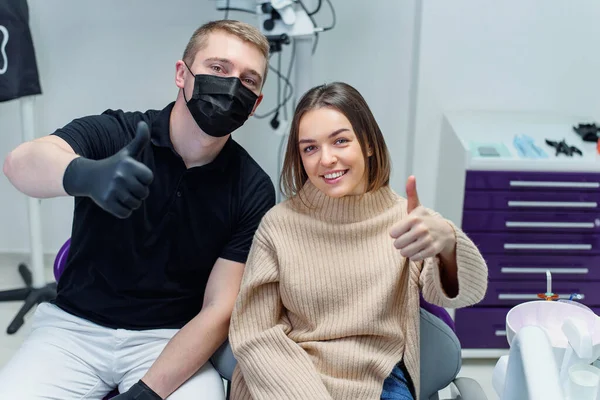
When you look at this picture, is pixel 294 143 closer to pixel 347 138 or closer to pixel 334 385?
pixel 347 138

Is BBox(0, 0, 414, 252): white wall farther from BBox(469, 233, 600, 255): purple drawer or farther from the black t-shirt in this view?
the black t-shirt

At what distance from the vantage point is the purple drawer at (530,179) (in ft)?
8.07

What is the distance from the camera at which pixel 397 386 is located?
160 cm

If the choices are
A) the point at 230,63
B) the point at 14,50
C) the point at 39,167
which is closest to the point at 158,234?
the point at 39,167

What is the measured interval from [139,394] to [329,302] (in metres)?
0.46

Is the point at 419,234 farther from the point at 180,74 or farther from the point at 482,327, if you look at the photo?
the point at 482,327

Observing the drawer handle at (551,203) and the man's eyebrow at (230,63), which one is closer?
the man's eyebrow at (230,63)

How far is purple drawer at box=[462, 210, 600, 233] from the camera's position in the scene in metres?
2.52

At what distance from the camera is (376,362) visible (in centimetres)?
157

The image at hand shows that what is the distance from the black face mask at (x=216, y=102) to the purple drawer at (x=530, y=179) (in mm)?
1073

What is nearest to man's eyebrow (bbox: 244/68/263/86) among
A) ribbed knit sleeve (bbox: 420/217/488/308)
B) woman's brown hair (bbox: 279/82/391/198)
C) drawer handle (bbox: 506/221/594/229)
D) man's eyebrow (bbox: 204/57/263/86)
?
man's eyebrow (bbox: 204/57/263/86)

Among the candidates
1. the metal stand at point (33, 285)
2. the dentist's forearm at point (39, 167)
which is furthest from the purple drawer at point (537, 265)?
the metal stand at point (33, 285)

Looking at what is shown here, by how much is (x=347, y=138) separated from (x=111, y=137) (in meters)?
0.58

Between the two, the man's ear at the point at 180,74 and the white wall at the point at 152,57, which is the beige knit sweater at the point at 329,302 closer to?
the man's ear at the point at 180,74
